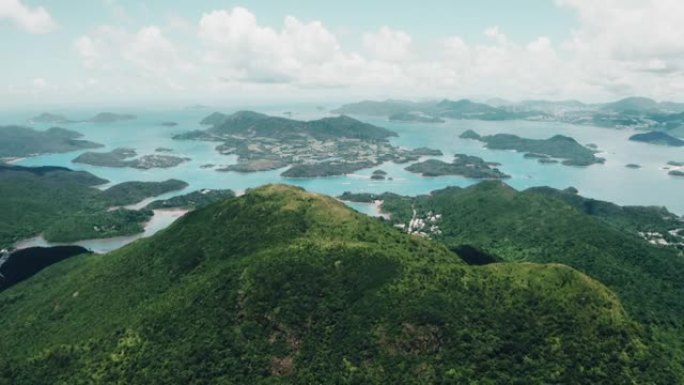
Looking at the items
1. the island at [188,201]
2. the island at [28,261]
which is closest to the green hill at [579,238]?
the island at [188,201]

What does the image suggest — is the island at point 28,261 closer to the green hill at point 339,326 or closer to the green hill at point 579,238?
the green hill at point 339,326

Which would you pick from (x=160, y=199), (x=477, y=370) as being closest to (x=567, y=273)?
(x=477, y=370)

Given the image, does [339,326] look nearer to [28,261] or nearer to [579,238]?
[579,238]

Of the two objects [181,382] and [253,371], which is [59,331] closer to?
[181,382]

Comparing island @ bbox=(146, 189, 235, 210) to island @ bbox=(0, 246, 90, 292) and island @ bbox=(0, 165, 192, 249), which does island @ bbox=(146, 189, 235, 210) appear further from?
island @ bbox=(0, 246, 90, 292)

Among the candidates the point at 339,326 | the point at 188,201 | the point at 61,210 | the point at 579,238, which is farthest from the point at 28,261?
the point at 579,238

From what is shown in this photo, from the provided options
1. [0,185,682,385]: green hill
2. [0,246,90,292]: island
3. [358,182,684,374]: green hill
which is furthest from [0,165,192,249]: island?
[358,182,684,374]: green hill

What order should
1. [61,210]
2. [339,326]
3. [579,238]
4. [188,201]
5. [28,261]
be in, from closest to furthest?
1. [339,326]
2. [579,238]
3. [28,261]
4. [61,210]
5. [188,201]

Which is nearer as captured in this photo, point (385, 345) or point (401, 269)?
point (385, 345)
